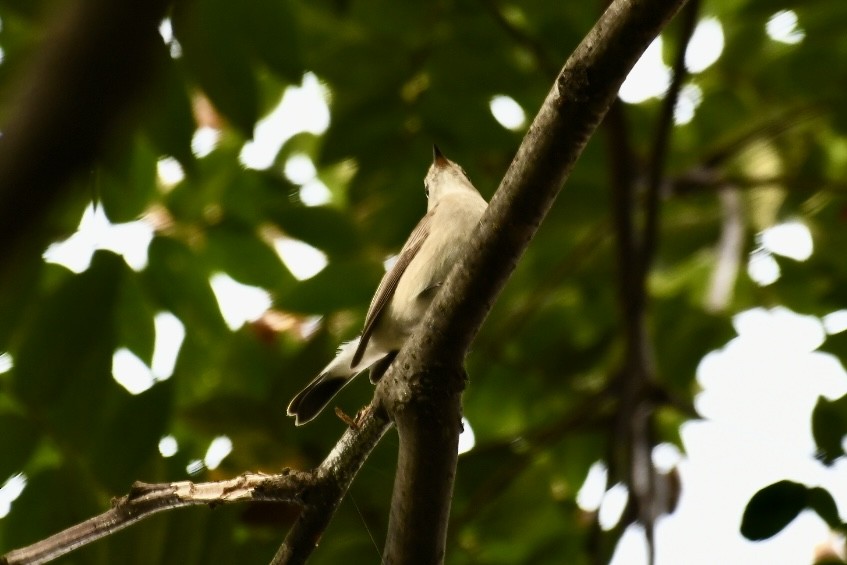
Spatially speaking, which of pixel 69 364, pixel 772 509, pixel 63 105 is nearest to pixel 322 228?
pixel 69 364

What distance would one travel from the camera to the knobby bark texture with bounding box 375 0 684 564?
1.90 m

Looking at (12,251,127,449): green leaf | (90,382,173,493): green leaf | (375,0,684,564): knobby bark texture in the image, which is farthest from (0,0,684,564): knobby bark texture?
(12,251,127,449): green leaf

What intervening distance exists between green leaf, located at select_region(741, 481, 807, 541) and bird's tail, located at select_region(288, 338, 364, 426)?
56.4 inches

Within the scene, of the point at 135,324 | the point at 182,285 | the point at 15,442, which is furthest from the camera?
the point at 182,285

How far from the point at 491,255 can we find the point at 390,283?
1.33 m

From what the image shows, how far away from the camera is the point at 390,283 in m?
3.40

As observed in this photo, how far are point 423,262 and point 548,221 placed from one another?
1.17m

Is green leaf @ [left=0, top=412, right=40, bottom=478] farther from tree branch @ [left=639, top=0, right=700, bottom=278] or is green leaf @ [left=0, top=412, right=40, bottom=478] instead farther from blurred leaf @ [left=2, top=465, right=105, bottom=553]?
tree branch @ [left=639, top=0, right=700, bottom=278]

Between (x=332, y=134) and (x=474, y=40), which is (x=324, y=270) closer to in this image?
(x=332, y=134)

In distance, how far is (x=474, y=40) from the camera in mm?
4023

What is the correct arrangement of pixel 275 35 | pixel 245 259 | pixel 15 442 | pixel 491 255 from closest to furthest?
pixel 491 255 → pixel 15 442 → pixel 275 35 → pixel 245 259

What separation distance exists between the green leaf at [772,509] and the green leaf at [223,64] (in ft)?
6.44

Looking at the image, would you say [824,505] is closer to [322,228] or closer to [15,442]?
[322,228]

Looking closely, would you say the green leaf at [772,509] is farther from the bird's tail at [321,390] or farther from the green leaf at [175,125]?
the green leaf at [175,125]
